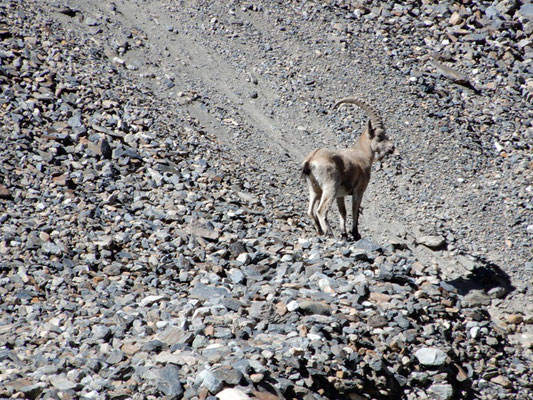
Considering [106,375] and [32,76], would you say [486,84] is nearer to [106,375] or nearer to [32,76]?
[32,76]

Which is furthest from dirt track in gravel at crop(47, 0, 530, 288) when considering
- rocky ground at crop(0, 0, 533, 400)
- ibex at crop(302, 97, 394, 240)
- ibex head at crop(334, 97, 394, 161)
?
ibex head at crop(334, 97, 394, 161)

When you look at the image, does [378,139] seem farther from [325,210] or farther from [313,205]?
[325,210]

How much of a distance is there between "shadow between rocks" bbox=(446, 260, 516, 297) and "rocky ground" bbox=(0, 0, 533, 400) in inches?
2.6

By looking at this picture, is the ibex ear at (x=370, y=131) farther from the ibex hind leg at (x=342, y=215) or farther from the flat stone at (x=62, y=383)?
the flat stone at (x=62, y=383)

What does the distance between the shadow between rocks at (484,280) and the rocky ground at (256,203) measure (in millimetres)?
66

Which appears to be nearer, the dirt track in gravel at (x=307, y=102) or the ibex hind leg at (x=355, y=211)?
the ibex hind leg at (x=355, y=211)

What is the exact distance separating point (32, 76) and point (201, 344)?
33.5 feet

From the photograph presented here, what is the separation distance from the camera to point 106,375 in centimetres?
629

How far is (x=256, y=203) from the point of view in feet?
40.4

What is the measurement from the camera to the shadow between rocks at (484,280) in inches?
505

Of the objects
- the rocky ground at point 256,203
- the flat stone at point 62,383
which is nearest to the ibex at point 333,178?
the rocky ground at point 256,203

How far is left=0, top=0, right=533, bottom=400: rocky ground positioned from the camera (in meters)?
7.08

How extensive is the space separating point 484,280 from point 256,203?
5304mm

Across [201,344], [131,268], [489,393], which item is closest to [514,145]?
[489,393]
